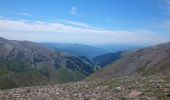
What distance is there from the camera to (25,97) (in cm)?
2953

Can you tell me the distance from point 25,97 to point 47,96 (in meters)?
2.27

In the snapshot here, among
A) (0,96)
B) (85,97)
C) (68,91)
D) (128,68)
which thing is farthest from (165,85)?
(128,68)

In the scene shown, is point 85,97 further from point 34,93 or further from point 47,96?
point 34,93

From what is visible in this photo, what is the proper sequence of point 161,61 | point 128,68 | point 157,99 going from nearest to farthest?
point 157,99, point 161,61, point 128,68

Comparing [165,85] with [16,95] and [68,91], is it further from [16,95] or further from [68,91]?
[16,95]

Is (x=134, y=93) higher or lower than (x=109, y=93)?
higher

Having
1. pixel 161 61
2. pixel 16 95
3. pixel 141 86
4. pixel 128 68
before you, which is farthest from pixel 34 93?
pixel 128 68

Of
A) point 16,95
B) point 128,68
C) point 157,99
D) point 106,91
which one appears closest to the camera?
point 157,99

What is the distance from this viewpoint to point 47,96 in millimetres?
28922

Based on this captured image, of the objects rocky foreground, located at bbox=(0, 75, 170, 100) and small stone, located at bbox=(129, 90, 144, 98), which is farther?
small stone, located at bbox=(129, 90, 144, 98)

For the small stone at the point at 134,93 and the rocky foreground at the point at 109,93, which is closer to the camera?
the rocky foreground at the point at 109,93

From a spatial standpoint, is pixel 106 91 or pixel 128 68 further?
pixel 128 68

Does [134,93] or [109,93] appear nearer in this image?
[134,93]

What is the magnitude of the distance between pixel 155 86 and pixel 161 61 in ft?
401
